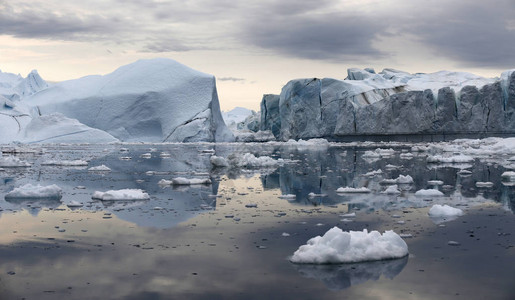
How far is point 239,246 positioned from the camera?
4.05m

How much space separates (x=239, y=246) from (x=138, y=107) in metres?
34.9

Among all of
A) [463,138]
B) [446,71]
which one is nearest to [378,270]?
[463,138]

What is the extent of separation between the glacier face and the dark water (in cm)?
2302

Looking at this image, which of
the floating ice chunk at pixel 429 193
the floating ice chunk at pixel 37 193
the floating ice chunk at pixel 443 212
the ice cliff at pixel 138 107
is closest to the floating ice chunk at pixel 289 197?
the floating ice chunk at pixel 429 193

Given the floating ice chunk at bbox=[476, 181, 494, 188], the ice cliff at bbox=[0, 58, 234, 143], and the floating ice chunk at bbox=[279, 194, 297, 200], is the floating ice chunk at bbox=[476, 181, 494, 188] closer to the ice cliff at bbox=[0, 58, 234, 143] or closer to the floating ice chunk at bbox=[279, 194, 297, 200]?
the floating ice chunk at bbox=[279, 194, 297, 200]

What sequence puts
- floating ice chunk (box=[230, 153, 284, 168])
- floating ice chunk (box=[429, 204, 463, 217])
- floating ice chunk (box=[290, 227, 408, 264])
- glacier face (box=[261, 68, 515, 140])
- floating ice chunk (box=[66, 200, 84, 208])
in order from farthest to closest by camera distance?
glacier face (box=[261, 68, 515, 140]) < floating ice chunk (box=[230, 153, 284, 168]) < floating ice chunk (box=[66, 200, 84, 208]) < floating ice chunk (box=[429, 204, 463, 217]) < floating ice chunk (box=[290, 227, 408, 264])

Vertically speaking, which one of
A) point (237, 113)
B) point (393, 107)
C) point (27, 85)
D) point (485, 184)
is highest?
point (27, 85)

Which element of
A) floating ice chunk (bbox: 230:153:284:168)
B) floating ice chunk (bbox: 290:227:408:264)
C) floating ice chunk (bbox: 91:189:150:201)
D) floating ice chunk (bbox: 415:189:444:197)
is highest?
floating ice chunk (bbox: 290:227:408:264)

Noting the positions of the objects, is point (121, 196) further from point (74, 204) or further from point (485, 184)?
point (485, 184)

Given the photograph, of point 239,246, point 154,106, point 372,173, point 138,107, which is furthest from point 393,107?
point 239,246

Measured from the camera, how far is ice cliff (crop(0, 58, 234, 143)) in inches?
1374

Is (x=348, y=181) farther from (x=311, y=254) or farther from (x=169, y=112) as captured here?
(x=169, y=112)

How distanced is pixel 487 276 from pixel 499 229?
5.53 feet

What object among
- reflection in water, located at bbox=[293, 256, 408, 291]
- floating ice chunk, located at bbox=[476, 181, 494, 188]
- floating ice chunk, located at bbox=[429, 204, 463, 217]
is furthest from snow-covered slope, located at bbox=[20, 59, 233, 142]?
reflection in water, located at bbox=[293, 256, 408, 291]
